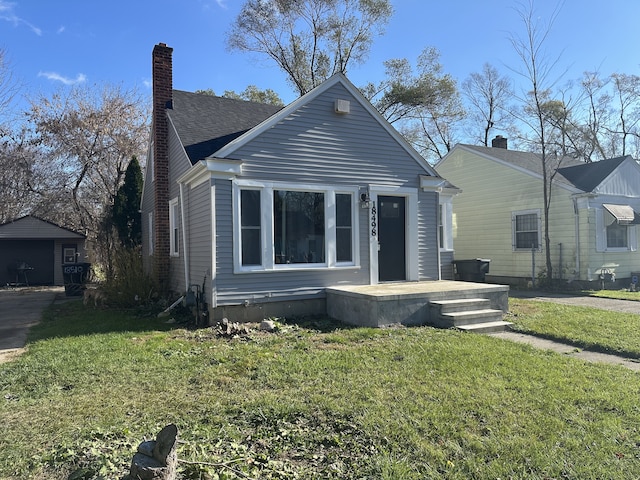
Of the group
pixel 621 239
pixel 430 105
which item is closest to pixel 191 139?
pixel 621 239

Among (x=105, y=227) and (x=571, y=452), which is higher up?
(x=105, y=227)

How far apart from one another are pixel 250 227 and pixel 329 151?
7.63 feet

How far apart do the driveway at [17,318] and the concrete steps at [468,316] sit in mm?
6672

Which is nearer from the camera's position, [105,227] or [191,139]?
[191,139]

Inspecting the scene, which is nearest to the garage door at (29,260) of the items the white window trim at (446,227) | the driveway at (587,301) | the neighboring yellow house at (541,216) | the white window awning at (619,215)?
the white window trim at (446,227)

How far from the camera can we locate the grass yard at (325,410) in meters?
3.04

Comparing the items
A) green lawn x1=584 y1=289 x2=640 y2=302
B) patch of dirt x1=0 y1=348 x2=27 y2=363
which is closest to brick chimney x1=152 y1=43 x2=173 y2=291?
patch of dirt x1=0 y1=348 x2=27 y2=363

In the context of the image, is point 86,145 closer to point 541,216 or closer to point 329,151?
point 329,151

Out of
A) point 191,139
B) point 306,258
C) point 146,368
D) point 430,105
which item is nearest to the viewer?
point 146,368

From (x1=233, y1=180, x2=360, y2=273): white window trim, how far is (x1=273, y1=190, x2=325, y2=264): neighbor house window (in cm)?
10

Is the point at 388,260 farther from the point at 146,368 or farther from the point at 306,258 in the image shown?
the point at 146,368

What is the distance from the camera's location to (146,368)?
17.6 feet

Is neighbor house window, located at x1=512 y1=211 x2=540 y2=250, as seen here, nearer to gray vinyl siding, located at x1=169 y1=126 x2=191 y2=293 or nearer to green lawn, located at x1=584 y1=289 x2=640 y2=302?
green lawn, located at x1=584 y1=289 x2=640 y2=302

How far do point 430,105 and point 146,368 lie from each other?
22.2 m
